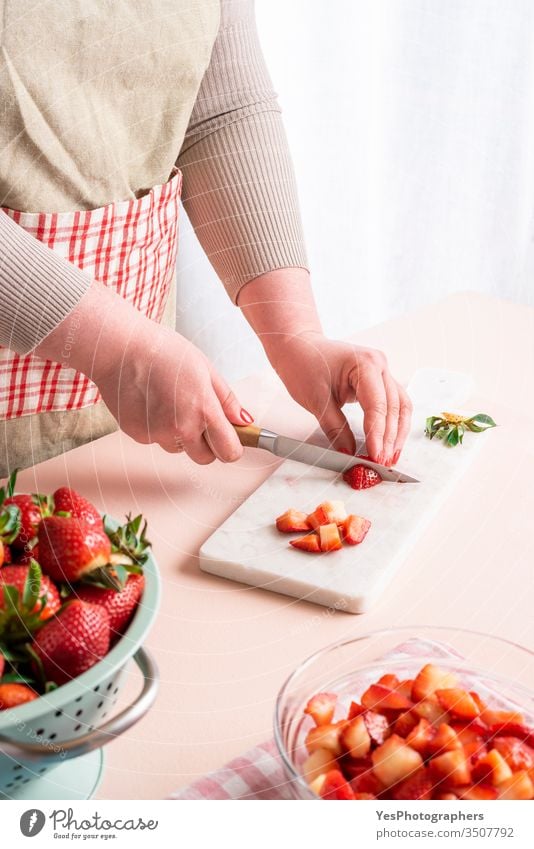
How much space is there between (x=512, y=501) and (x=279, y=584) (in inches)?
9.2

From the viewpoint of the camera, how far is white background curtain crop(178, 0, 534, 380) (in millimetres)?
1326

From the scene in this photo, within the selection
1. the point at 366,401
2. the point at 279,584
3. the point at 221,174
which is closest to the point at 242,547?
the point at 279,584

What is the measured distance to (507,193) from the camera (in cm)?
167

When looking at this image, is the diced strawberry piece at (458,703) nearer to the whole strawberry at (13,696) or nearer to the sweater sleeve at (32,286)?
the whole strawberry at (13,696)

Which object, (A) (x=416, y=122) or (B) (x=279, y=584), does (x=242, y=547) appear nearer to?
(B) (x=279, y=584)

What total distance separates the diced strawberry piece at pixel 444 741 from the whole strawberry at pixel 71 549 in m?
0.18

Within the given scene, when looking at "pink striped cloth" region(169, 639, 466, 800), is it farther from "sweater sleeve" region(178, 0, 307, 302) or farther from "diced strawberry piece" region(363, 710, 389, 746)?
"sweater sleeve" region(178, 0, 307, 302)

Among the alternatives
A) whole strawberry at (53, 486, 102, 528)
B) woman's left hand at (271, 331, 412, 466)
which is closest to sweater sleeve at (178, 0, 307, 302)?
woman's left hand at (271, 331, 412, 466)

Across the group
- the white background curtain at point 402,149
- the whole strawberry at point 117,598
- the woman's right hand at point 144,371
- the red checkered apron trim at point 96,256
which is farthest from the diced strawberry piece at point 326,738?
the white background curtain at point 402,149

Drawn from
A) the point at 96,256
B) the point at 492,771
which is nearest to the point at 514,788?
the point at 492,771

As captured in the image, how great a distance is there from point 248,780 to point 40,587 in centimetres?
16

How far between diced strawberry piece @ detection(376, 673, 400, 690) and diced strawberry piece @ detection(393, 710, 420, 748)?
0.03 meters

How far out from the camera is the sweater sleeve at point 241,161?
878mm

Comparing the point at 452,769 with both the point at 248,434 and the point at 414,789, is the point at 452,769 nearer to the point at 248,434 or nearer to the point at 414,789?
the point at 414,789
